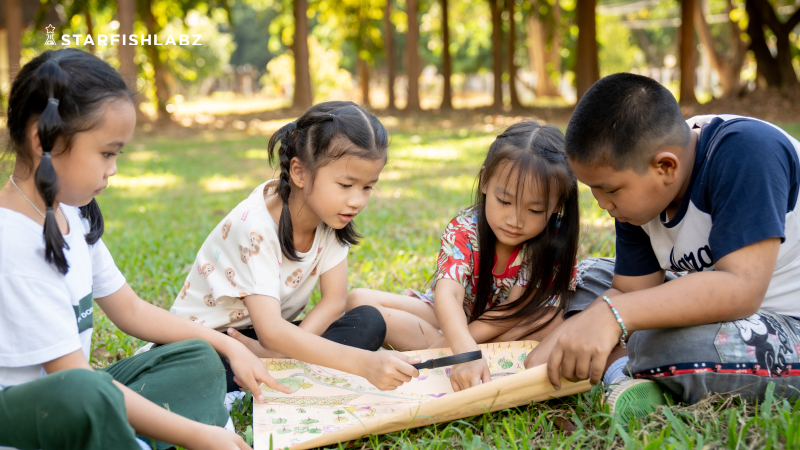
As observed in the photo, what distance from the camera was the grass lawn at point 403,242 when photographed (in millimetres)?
1616

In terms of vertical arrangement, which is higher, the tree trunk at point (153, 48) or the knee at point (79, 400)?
the tree trunk at point (153, 48)

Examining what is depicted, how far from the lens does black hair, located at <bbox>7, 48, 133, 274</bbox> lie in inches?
55.2

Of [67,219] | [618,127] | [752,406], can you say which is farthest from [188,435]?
[752,406]

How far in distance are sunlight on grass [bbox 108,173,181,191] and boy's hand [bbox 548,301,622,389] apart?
5986 millimetres

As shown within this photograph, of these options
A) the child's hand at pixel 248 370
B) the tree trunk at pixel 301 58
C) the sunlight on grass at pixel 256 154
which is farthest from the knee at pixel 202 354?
the tree trunk at pixel 301 58

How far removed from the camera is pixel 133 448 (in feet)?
4.52

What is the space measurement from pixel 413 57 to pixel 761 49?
745 centimetres

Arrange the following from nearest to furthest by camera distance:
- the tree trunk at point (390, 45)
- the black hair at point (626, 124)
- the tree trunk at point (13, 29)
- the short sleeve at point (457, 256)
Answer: the black hair at point (626, 124)
the short sleeve at point (457, 256)
the tree trunk at point (13, 29)
the tree trunk at point (390, 45)

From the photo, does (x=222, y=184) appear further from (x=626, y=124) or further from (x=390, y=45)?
(x=390, y=45)

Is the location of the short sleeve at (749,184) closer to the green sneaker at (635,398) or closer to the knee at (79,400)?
the green sneaker at (635,398)

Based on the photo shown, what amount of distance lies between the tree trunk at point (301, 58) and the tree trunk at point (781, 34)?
9453mm

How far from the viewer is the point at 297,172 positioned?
86.9 inches

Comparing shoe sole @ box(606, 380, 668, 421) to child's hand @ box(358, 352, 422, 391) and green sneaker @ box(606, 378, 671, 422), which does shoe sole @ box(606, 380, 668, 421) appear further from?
child's hand @ box(358, 352, 422, 391)

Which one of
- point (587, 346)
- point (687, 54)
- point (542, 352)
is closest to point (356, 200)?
point (542, 352)
